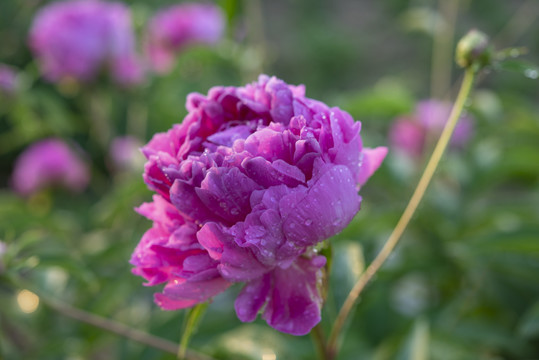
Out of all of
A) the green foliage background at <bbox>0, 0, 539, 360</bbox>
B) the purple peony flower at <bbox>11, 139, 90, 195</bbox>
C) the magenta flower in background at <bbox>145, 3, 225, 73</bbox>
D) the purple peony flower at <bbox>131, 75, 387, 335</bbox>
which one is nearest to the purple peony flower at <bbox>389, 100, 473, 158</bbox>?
the green foliage background at <bbox>0, 0, 539, 360</bbox>

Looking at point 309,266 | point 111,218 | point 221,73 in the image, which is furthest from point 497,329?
point 221,73

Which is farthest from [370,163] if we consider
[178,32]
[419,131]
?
[178,32]

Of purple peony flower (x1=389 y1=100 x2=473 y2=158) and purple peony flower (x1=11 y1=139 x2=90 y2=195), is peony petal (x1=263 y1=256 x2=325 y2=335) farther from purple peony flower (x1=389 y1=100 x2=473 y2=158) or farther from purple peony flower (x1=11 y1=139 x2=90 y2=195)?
purple peony flower (x1=11 y1=139 x2=90 y2=195)

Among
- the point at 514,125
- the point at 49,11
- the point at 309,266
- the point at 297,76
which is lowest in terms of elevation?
the point at 297,76

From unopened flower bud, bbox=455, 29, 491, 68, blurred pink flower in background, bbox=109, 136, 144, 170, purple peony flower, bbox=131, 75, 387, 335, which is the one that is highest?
unopened flower bud, bbox=455, 29, 491, 68

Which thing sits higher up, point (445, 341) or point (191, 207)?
point (191, 207)

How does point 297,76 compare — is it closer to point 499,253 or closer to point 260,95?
point 499,253

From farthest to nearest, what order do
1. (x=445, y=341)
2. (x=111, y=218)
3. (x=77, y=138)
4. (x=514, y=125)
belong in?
(x=77, y=138)
(x=514, y=125)
(x=111, y=218)
(x=445, y=341)
